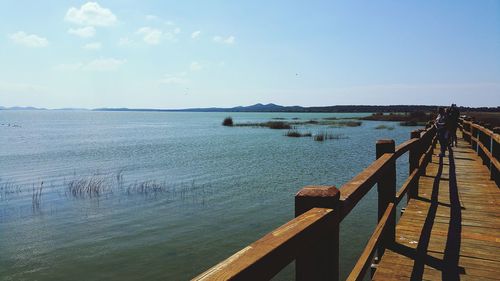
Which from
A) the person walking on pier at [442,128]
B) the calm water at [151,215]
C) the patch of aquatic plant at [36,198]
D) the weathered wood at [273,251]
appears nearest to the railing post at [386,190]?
the weathered wood at [273,251]

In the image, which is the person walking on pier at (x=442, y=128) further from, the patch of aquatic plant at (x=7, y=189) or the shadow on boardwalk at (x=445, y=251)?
the patch of aquatic plant at (x=7, y=189)

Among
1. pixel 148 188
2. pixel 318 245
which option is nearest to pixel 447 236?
pixel 318 245

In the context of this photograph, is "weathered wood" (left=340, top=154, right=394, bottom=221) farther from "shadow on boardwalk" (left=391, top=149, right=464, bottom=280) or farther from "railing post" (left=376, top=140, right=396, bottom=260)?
"shadow on boardwalk" (left=391, top=149, right=464, bottom=280)

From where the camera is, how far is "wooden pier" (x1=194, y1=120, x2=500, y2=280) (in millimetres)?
1633

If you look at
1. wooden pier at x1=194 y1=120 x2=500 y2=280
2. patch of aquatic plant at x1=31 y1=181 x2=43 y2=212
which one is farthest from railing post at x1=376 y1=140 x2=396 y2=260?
patch of aquatic plant at x1=31 y1=181 x2=43 y2=212

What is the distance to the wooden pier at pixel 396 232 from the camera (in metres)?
1.63

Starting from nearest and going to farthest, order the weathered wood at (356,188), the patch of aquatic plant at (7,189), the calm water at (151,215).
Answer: the weathered wood at (356,188) → the calm water at (151,215) → the patch of aquatic plant at (7,189)

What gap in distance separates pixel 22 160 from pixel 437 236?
104 feet

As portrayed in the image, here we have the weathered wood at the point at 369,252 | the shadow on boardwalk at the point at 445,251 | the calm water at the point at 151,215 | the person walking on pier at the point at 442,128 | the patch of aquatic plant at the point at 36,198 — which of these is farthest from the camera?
the patch of aquatic plant at the point at 36,198

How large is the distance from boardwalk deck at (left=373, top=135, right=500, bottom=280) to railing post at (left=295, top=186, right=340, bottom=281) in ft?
7.70

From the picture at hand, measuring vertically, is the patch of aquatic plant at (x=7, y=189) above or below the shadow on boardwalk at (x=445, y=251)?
below

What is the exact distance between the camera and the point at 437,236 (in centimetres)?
566

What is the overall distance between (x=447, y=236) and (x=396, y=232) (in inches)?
27.6

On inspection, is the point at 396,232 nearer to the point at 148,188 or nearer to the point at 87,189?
the point at 148,188
